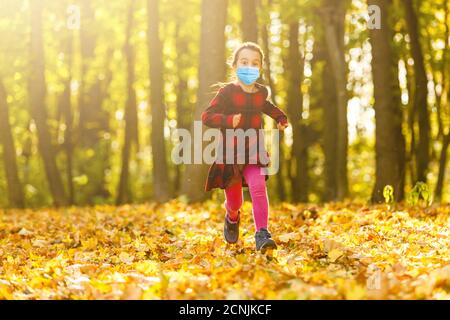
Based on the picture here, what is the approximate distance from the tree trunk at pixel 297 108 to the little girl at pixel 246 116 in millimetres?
12910

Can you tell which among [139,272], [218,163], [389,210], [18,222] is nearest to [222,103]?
[218,163]

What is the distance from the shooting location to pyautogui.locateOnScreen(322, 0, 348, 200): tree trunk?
15.8 meters

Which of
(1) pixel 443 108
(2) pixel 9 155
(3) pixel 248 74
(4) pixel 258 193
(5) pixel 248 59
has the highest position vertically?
(5) pixel 248 59

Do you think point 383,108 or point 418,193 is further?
point 383,108

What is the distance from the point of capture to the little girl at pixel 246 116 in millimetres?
7230

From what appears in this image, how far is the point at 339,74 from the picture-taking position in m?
15.8

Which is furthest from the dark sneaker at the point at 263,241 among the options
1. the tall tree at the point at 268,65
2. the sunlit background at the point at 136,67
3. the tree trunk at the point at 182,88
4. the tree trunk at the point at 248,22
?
the tree trunk at the point at 182,88

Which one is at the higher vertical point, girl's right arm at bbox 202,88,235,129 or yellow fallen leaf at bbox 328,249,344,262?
girl's right arm at bbox 202,88,235,129

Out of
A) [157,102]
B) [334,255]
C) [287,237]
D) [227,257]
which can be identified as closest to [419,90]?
[157,102]

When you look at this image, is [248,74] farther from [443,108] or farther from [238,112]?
[443,108]

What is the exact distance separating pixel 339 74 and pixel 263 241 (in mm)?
9157

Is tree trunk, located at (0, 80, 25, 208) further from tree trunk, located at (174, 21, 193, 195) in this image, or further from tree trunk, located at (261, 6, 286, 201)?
tree trunk, located at (174, 21, 193, 195)

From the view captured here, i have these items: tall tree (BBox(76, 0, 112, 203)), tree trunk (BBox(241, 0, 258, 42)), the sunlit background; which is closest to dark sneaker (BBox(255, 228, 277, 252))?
tree trunk (BBox(241, 0, 258, 42))

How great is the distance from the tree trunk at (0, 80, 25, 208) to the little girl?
11655mm
